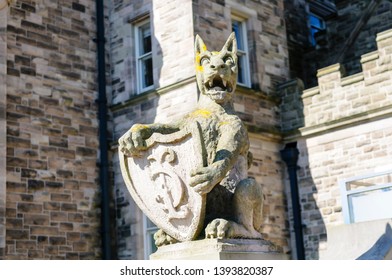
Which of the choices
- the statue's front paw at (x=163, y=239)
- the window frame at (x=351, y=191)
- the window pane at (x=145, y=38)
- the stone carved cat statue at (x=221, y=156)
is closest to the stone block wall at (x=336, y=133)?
the window frame at (x=351, y=191)

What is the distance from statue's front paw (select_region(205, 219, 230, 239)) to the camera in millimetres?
5523

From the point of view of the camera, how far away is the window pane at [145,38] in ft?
46.3

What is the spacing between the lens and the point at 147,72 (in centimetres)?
1398

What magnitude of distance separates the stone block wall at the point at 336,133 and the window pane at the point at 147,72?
2930 mm

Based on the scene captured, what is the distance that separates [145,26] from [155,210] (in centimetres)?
881

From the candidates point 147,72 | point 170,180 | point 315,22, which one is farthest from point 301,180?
point 170,180

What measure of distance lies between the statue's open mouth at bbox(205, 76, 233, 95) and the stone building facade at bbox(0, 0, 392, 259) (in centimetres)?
610

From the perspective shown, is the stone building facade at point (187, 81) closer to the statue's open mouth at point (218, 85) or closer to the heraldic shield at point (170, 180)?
the statue's open mouth at point (218, 85)

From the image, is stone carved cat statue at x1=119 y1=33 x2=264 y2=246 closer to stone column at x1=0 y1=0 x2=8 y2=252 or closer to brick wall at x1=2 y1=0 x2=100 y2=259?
stone column at x1=0 y1=0 x2=8 y2=252

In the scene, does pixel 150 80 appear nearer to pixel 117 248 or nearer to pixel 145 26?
pixel 145 26

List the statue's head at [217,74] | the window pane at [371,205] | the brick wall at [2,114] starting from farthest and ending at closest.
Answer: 1. the brick wall at [2,114]
2. the window pane at [371,205]
3. the statue's head at [217,74]
